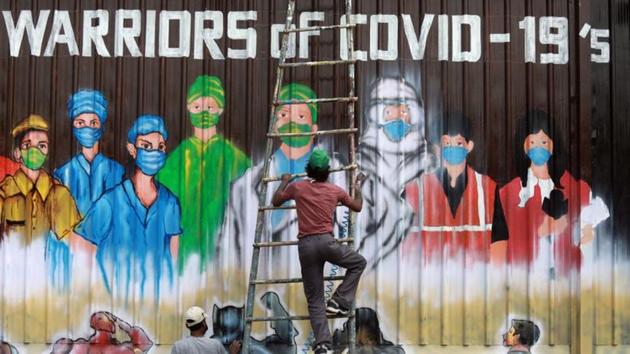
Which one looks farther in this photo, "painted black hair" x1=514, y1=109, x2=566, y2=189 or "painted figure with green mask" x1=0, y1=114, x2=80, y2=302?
"painted black hair" x1=514, y1=109, x2=566, y2=189

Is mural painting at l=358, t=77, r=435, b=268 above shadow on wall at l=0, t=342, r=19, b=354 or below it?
above

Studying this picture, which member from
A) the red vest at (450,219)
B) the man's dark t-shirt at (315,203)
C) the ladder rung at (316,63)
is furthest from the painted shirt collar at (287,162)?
the man's dark t-shirt at (315,203)

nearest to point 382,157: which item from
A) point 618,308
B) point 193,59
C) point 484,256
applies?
point 484,256

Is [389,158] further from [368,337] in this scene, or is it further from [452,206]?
[368,337]

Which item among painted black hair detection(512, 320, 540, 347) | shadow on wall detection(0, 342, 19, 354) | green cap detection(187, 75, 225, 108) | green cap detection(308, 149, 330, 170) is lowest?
shadow on wall detection(0, 342, 19, 354)

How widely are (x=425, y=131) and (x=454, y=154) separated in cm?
36

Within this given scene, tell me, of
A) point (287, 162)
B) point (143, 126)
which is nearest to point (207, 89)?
point (143, 126)

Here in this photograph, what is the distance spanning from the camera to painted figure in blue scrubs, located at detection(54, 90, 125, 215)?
9.67 m

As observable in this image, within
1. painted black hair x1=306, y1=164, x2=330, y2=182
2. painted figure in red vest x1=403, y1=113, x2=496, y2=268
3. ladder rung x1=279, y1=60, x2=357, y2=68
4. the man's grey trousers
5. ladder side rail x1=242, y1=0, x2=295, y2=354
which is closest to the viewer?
the man's grey trousers

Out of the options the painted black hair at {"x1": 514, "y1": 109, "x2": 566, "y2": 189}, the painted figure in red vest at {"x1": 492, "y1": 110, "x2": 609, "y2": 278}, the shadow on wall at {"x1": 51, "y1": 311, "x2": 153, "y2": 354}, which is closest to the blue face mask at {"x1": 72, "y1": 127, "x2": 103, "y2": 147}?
the shadow on wall at {"x1": 51, "y1": 311, "x2": 153, "y2": 354}

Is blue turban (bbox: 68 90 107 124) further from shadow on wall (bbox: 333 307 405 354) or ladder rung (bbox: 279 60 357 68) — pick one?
shadow on wall (bbox: 333 307 405 354)

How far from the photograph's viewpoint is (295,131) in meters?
9.75

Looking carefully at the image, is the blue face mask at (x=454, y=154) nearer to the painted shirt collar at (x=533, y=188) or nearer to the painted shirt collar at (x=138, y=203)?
the painted shirt collar at (x=533, y=188)

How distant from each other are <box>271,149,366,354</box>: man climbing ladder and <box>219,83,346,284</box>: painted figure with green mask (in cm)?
173
